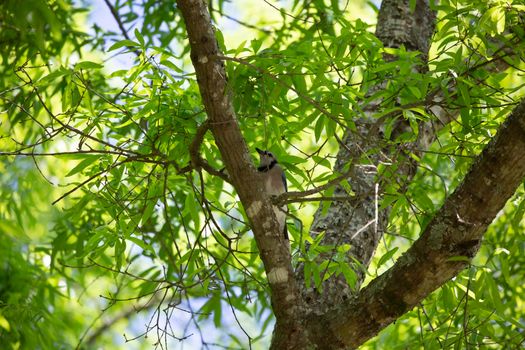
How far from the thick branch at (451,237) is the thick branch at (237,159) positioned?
0.24m

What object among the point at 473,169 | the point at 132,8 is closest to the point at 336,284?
the point at 473,169

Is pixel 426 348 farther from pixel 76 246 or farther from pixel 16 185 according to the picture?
pixel 16 185

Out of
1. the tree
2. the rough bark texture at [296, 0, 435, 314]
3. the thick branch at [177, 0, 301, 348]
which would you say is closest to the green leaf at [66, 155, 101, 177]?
the tree

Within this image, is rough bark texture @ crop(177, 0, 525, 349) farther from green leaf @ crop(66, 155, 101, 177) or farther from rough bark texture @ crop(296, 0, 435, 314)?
green leaf @ crop(66, 155, 101, 177)

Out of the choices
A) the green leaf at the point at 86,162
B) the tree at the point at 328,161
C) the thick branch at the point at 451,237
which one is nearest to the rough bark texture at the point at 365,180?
the tree at the point at 328,161

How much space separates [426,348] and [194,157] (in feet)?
3.83

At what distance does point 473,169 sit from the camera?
84.8 inches

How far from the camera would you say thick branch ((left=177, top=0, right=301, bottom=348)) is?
2205 mm

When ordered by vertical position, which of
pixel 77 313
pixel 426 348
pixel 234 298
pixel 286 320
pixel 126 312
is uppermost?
pixel 126 312

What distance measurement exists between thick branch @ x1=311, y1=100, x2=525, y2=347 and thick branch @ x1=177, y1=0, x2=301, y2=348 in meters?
0.24

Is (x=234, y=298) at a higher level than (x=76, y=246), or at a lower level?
lower

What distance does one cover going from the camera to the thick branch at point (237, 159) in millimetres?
2205

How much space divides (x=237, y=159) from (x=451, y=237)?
0.72 metres

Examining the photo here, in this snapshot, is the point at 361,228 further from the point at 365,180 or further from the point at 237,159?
the point at 365,180
